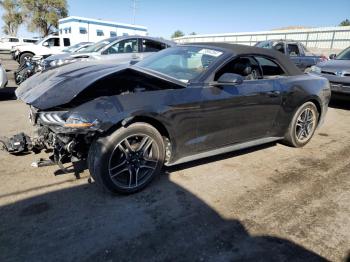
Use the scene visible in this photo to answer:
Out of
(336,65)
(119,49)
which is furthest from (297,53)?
(119,49)

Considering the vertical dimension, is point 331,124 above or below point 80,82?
below

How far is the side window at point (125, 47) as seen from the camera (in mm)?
10523

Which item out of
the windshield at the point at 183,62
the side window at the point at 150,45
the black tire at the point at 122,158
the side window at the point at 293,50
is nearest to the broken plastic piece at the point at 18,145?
the black tire at the point at 122,158

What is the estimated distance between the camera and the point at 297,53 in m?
13.4

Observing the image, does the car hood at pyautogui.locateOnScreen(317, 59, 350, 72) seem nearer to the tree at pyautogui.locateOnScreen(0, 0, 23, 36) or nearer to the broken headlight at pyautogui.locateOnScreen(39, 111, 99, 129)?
the broken headlight at pyautogui.locateOnScreen(39, 111, 99, 129)

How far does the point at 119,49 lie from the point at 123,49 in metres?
0.13

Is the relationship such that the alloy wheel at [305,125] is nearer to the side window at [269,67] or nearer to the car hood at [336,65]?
the side window at [269,67]

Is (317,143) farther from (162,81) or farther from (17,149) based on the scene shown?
(17,149)

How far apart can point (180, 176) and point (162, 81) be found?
3.98 feet

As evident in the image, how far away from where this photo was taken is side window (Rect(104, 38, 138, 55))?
34.5ft

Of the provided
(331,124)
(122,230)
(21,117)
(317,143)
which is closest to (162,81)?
(122,230)

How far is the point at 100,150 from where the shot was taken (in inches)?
130

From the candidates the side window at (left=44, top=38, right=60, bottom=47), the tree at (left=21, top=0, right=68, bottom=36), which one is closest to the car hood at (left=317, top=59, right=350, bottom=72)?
the side window at (left=44, top=38, right=60, bottom=47)

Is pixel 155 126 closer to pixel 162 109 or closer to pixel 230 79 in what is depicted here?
pixel 162 109
